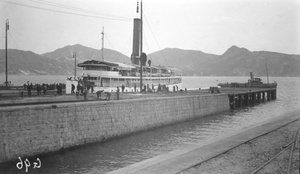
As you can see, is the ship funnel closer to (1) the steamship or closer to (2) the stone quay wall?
(1) the steamship

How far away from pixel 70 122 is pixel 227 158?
30.8 ft

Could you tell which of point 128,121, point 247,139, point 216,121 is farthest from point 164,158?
point 216,121

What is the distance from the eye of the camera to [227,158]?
13.1m

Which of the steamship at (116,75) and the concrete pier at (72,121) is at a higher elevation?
the steamship at (116,75)

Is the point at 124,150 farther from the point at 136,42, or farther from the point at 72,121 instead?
the point at 136,42

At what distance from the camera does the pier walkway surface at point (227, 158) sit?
11.5 meters

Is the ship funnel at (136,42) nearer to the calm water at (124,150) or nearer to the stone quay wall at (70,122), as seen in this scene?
the stone quay wall at (70,122)

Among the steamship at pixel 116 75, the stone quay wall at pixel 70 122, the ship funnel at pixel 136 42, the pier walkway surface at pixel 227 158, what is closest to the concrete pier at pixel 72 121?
the stone quay wall at pixel 70 122

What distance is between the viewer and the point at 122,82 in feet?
142

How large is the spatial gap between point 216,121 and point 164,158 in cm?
1984

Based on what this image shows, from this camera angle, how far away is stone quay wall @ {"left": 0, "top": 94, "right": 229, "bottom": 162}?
14.8 meters

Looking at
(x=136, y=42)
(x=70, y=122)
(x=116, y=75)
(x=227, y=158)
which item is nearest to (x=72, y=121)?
(x=70, y=122)

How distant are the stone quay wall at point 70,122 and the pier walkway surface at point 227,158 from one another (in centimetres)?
605

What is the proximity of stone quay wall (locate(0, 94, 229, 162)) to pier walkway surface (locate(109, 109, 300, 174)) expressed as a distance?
6052 millimetres
